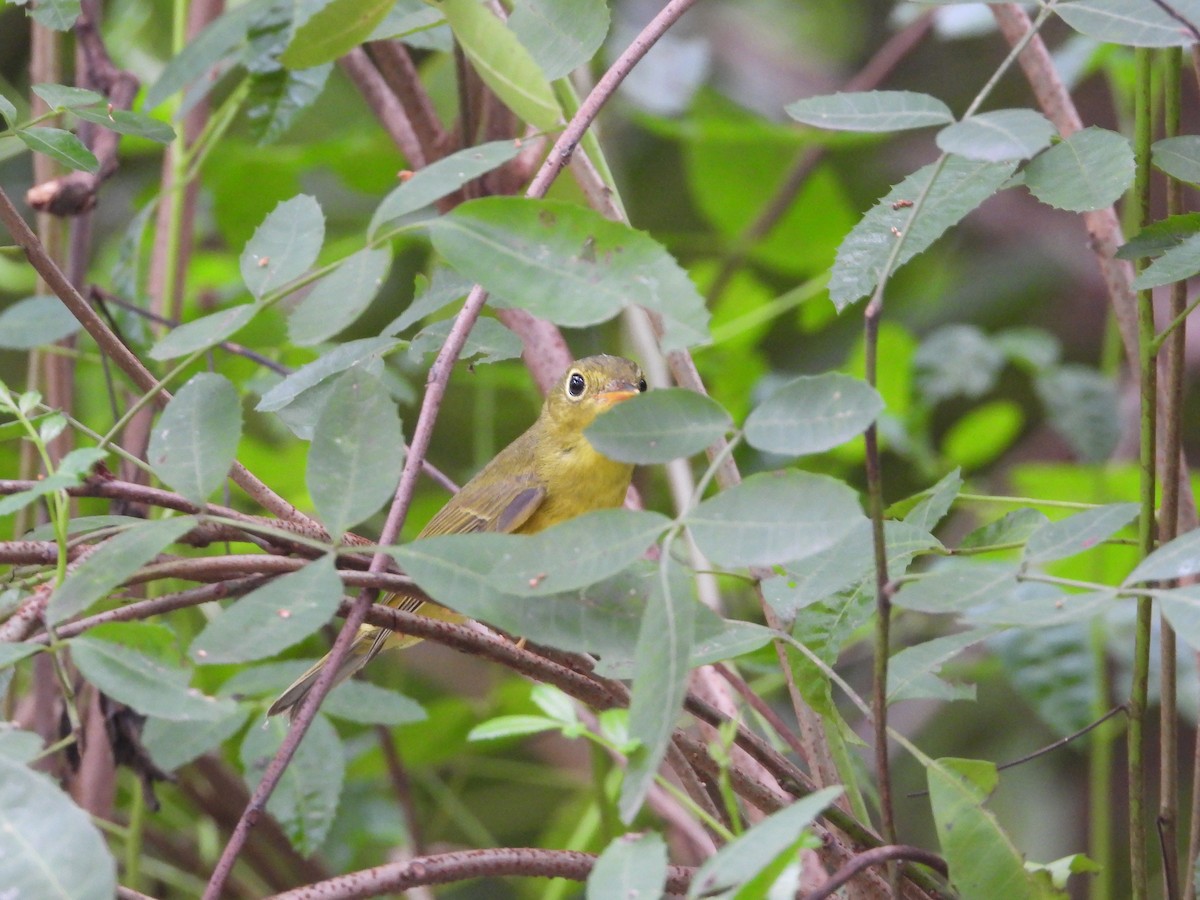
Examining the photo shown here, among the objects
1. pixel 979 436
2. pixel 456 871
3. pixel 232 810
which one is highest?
pixel 456 871

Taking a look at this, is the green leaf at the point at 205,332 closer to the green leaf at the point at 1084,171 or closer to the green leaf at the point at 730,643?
the green leaf at the point at 730,643

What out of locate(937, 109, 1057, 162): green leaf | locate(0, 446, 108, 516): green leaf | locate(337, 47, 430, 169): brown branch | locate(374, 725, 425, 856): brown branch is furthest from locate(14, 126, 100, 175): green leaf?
locate(374, 725, 425, 856): brown branch

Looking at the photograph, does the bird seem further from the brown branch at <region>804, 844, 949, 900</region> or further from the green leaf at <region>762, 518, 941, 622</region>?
the brown branch at <region>804, 844, 949, 900</region>

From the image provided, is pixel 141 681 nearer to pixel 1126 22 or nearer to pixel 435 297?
pixel 435 297

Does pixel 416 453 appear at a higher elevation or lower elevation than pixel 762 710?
higher

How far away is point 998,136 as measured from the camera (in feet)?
2.44

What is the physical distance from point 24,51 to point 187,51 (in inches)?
116

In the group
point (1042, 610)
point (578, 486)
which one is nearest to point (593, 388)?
point (578, 486)

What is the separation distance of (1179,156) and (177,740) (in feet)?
4.05

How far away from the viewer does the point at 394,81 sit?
65.0 inches

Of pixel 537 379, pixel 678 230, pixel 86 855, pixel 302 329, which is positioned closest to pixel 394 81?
pixel 537 379

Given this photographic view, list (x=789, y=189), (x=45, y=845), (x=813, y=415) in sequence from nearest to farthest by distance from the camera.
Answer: (x=45, y=845) < (x=813, y=415) < (x=789, y=189)

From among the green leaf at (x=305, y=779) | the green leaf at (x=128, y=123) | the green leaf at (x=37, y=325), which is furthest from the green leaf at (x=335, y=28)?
the green leaf at (x=305, y=779)

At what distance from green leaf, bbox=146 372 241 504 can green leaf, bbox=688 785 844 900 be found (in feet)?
1.22
